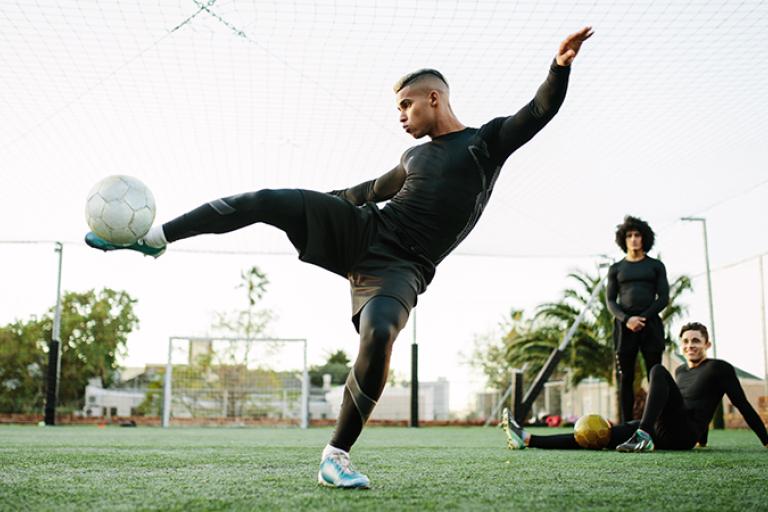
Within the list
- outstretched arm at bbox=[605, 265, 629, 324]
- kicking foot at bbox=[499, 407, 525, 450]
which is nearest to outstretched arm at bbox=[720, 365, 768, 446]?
outstretched arm at bbox=[605, 265, 629, 324]

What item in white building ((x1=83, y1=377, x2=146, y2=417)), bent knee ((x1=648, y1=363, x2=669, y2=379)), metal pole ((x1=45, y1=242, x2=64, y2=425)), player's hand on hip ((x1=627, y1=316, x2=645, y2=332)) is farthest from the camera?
white building ((x1=83, y1=377, x2=146, y2=417))

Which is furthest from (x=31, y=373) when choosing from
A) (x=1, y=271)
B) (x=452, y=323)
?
(x=452, y=323)

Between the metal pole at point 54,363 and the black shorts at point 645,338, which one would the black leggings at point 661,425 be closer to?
the black shorts at point 645,338

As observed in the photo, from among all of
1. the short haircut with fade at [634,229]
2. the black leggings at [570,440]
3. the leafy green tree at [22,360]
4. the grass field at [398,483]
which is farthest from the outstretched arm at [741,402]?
the leafy green tree at [22,360]

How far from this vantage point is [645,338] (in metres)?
6.37

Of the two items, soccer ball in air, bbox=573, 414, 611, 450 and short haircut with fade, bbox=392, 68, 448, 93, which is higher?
short haircut with fade, bbox=392, 68, 448, 93

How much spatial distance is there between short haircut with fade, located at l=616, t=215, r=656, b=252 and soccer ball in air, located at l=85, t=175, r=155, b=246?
4.73 m

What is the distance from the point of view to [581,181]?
11.2m

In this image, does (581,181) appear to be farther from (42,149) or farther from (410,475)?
(410,475)

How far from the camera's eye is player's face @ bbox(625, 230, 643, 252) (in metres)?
6.63

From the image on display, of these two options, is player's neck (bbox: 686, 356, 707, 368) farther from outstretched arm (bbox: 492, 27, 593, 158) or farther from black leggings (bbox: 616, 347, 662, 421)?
outstretched arm (bbox: 492, 27, 593, 158)

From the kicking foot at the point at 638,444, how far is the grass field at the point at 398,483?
258mm

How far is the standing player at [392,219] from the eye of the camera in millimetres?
2820

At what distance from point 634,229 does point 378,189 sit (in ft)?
12.5
